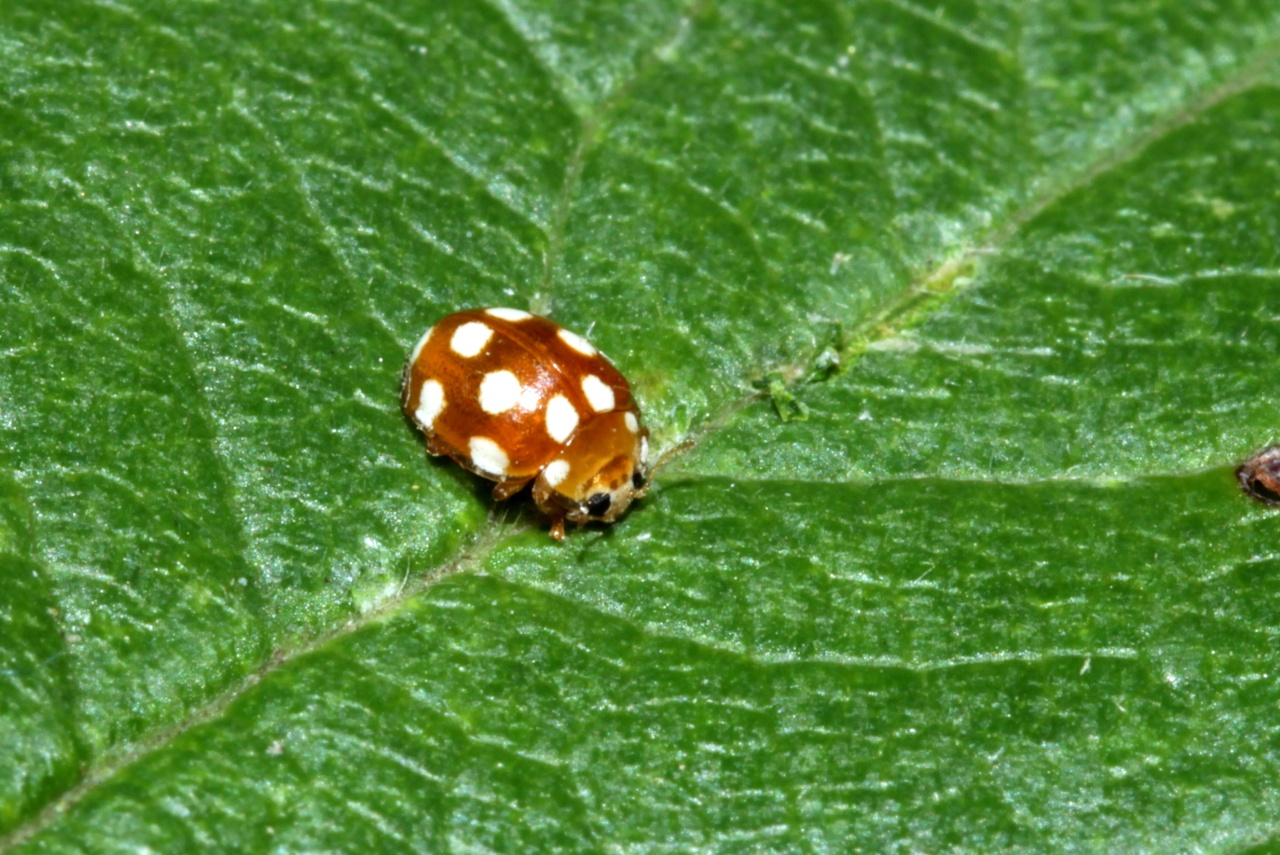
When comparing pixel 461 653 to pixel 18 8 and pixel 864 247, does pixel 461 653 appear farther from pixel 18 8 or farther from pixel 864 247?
pixel 18 8

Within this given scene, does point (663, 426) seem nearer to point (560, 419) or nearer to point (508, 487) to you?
point (560, 419)

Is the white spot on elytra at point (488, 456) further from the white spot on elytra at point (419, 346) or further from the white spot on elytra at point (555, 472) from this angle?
the white spot on elytra at point (419, 346)

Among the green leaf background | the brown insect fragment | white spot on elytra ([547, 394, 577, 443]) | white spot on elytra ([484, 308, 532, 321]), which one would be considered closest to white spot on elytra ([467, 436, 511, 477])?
the green leaf background

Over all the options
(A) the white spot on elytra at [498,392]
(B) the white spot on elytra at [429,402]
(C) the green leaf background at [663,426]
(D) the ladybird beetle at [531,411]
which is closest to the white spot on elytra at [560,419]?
(D) the ladybird beetle at [531,411]

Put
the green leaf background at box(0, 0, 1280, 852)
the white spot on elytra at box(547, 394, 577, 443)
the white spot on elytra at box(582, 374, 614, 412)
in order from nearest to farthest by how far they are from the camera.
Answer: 1. the green leaf background at box(0, 0, 1280, 852)
2. the white spot on elytra at box(582, 374, 614, 412)
3. the white spot on elytra at box(547, 394, 577, 443)

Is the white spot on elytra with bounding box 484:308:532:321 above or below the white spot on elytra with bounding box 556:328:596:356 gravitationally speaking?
above

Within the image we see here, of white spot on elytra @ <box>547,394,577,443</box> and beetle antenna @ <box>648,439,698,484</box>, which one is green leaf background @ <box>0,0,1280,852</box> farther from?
white spot on elytra @ <box>547,394,577,443</box>

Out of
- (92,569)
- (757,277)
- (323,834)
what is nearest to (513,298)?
(757,277)
